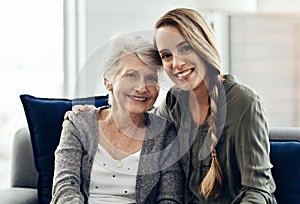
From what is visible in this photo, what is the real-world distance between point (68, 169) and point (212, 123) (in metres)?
0.49

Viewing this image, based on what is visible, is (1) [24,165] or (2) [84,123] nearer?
(2) [84,123]

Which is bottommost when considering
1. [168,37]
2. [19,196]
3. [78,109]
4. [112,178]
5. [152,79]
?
[19,196]

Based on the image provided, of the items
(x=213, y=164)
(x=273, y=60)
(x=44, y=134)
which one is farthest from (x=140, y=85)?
(x=273, y=60)

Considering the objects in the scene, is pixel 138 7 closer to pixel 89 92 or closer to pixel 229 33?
pixel 229 33

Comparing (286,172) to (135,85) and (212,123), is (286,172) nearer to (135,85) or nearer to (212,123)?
(212,123)

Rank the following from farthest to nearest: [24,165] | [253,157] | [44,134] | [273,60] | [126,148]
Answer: [273,60] < [24,165] < [44,134] < [126,148] < [253,157]

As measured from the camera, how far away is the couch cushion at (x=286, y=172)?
1.98 metres

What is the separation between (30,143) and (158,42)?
0.79 metres

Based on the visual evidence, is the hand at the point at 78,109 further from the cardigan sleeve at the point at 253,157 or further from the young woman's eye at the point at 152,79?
the cardigan sleeve at the point at 253,157

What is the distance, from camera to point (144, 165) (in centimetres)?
193

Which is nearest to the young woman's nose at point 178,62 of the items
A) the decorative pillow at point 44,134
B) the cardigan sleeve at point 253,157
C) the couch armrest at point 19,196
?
the cardigan sleeve at point 253,157

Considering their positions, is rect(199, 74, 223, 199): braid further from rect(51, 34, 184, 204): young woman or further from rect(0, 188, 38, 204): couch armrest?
rect(0, 188, 38, 204): couch armrest

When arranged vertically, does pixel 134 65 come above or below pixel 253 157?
above

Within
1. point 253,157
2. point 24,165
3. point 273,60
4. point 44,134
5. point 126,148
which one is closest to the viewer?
point 253,157
